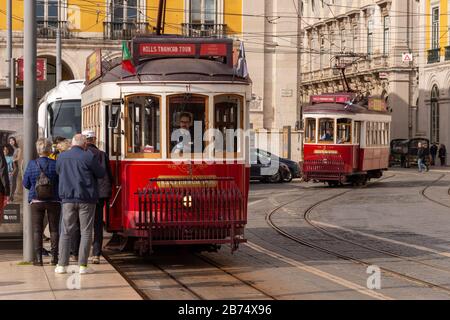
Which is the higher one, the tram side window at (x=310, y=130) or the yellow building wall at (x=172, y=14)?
the yellow building wall at (x=172, y=14)

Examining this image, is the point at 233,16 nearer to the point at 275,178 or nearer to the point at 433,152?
the point at 275,178

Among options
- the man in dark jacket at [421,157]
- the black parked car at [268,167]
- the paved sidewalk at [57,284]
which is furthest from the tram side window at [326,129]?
the paved sidewalk at [57,284]

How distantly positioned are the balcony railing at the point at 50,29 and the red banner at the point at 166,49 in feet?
116

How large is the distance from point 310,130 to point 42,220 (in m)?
24.4

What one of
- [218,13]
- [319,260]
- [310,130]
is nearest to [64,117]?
[319,260]

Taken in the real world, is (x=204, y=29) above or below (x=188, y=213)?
above

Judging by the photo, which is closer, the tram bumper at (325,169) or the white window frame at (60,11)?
the tram bumper at (325,169)

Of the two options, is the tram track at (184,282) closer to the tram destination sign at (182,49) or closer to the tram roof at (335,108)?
the tram destination sign at (182,49)

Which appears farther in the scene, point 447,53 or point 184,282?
point 447,53

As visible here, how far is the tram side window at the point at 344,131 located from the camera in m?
37.7

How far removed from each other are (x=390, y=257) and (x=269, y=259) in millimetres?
2030

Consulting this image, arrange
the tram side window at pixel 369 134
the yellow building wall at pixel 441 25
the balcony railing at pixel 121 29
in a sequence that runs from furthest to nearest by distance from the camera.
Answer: the yellow building wall at pixel 441 25 → the balcony railing at pixel 121 29 → the tram side window at pixel 369 134

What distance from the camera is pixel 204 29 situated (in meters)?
51.6

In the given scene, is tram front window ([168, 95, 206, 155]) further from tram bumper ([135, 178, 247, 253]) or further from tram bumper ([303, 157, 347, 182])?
tram bumper ([303, 157, 347, 182])
